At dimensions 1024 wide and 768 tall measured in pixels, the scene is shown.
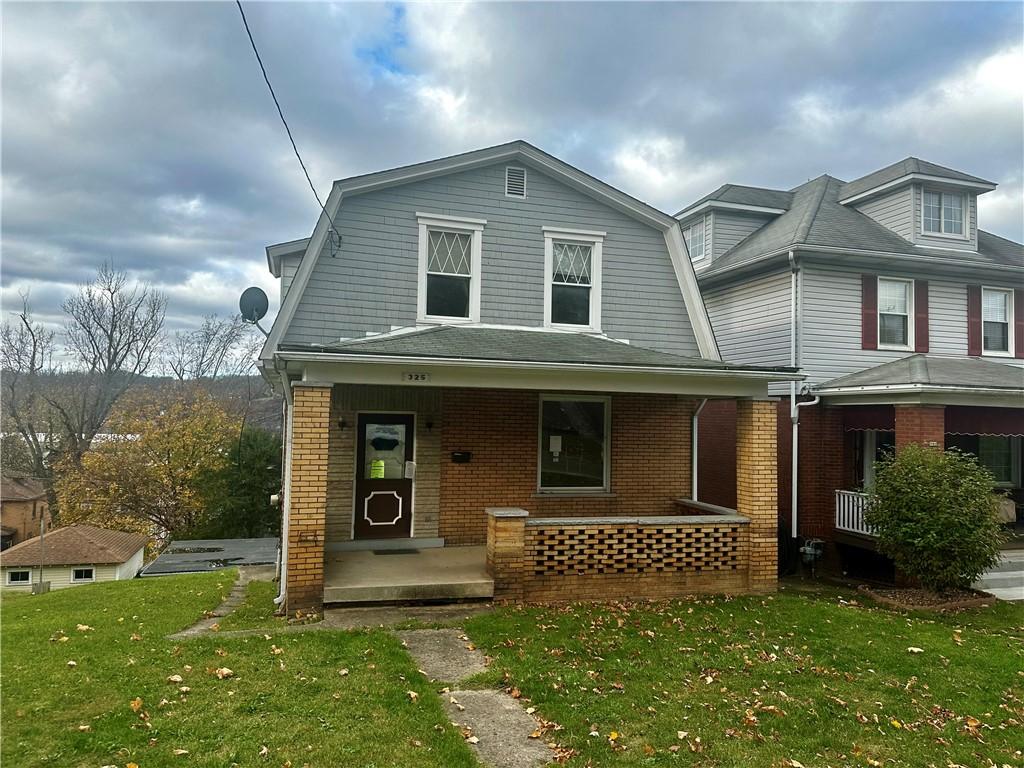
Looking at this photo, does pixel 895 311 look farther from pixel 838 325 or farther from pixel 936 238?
pixel 936 238

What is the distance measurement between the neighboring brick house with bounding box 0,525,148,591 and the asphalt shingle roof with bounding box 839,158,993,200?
1127 inches

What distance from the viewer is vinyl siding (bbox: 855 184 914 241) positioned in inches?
549

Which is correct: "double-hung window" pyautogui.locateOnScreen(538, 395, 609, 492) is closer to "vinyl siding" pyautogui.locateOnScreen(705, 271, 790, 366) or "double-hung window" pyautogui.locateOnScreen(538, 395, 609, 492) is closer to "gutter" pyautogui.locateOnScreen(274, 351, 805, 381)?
"gutter" pyautogui.locateOnScreen(274, 351, 805, 381)

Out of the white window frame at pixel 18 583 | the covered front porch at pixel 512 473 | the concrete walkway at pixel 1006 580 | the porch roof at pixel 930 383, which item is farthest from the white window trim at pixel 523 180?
the white window frame at pixel 18 583

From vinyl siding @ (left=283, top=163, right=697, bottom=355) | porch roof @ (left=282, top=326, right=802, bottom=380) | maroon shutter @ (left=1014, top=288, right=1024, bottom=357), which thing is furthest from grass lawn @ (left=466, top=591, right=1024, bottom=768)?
maroon shutter @ (left=1014, top=288, right=1024, bottom=357)

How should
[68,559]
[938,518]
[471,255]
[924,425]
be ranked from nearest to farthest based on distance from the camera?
Answer: [938,518]
[471,255]
[924,425]
[68,559]

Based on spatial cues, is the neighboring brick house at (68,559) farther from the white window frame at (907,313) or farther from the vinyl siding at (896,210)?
the vinyl siding at (896,210)

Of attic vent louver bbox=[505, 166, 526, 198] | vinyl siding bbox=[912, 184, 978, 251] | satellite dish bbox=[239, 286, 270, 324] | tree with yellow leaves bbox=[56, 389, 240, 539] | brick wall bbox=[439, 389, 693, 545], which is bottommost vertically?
tree with yellow leaves bbox=[56, 389, 240, 539]

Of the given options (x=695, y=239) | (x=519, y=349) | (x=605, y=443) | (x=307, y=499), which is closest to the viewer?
(x=307, y=499)

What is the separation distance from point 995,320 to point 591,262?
9.80 metres

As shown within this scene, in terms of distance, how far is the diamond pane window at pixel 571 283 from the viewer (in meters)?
10.5

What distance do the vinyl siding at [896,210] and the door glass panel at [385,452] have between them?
1177 centimetres

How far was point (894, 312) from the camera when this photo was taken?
1333cm

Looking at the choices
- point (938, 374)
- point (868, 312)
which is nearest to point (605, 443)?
point (938, 374)
